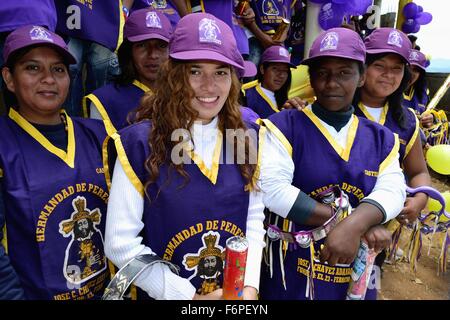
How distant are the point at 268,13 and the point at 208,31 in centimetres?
365

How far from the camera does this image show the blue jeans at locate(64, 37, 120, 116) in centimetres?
277

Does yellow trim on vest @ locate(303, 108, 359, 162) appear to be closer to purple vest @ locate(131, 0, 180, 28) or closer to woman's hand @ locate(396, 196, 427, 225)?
woman's hand @ locate(396, 196, 427, 225)

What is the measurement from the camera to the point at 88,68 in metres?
3.02

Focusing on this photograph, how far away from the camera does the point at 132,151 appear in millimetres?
1467

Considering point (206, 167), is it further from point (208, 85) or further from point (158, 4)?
point (158, 4)

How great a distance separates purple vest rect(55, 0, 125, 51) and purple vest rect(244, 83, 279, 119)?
186cm

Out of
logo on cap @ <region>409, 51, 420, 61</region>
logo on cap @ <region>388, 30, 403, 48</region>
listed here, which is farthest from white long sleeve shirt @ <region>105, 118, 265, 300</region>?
logo on cap @ <region>409, 51, 420, 61</region>

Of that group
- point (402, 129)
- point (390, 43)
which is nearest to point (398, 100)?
point (402, 129)

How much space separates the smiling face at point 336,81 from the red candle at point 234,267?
1078 millimetres

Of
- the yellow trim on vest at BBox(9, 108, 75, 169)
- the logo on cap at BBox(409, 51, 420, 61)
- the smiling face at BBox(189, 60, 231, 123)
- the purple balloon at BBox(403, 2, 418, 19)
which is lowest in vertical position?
the yellow trim on vest at BBox(9, 108, 75, 169)

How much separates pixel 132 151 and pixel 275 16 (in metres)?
4.01

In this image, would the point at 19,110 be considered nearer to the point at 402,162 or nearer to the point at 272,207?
the point at 272,207

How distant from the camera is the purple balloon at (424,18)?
7.69 m
